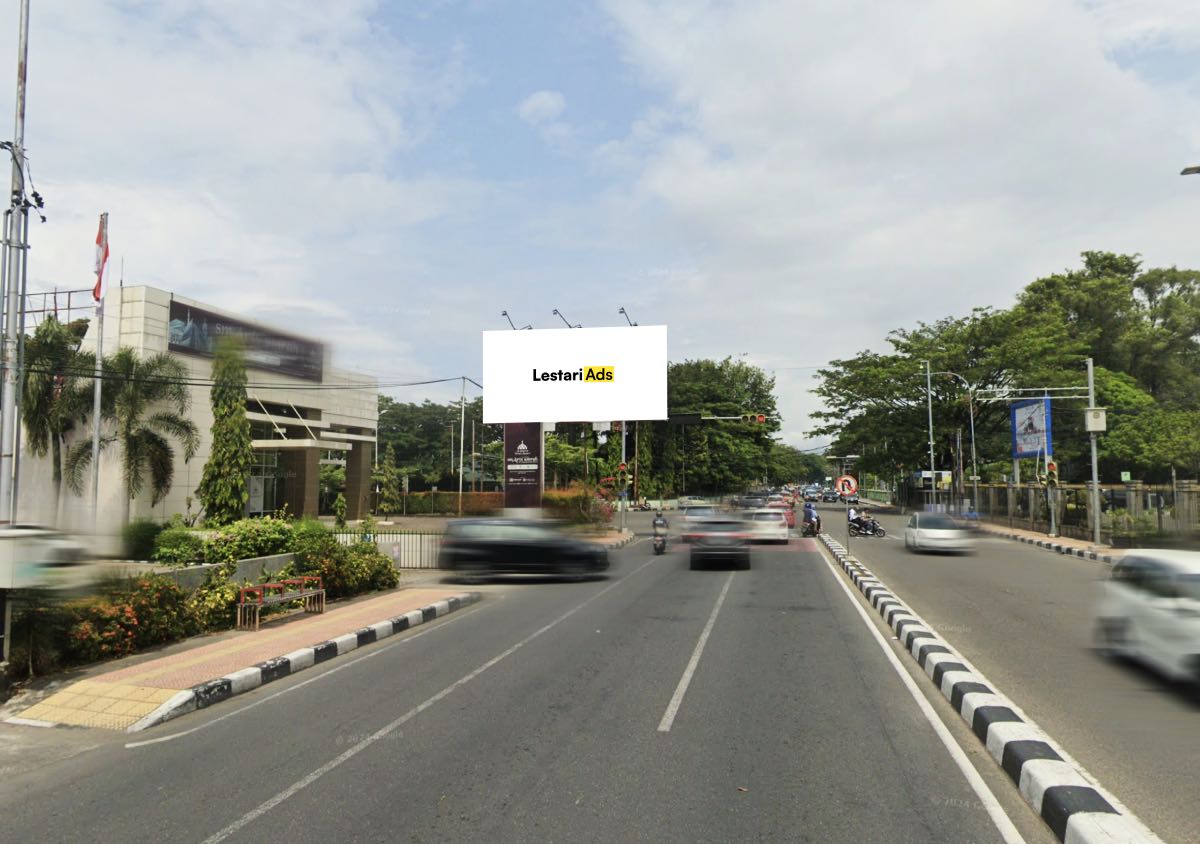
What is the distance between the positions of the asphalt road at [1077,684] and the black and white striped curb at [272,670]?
23.9ft

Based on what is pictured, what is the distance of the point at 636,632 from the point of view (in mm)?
10852

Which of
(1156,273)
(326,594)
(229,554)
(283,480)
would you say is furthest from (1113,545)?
(1156,273)

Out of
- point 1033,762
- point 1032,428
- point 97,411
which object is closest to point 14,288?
point 97,411

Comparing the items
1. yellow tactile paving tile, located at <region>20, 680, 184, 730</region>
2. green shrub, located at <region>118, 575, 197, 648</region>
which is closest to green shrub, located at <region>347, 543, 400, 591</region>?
green shrub, located at <region>118, 575, 197, 648</region>

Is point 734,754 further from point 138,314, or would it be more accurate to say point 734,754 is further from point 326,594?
point 138,314

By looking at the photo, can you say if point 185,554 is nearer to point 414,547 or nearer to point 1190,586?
point 414,547

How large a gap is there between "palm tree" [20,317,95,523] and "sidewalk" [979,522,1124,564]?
31634mm

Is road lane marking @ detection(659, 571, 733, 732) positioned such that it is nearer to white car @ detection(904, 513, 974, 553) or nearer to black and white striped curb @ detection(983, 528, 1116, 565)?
white car @ detection(904, 513, 974, 553)

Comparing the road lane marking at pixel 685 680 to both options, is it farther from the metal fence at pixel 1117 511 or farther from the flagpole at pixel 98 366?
the flagpole at pixel 98 366

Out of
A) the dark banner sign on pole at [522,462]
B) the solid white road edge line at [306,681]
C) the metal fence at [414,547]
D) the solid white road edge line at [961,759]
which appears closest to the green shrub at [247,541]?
the solid white road edge line at [306,681]

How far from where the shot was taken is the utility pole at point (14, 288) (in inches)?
568

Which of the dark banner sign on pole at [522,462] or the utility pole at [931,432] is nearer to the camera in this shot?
the dark banner sign on pole at [522,462]

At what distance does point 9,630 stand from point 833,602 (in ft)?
38.3

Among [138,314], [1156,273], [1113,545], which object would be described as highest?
[1156,273]
